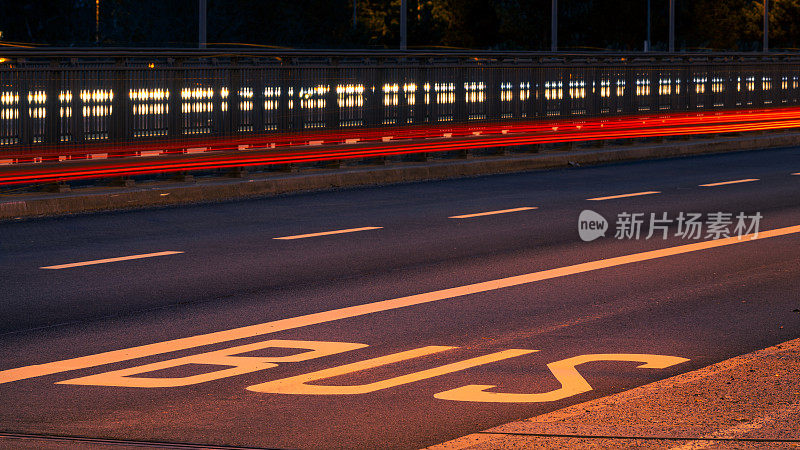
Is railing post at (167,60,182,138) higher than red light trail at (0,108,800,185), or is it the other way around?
railing post at (167,60,182,138)

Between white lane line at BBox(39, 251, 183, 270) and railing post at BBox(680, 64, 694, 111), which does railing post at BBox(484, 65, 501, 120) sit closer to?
railing post at BBox(680, 64, 694, 111)

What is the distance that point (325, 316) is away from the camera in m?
10.1

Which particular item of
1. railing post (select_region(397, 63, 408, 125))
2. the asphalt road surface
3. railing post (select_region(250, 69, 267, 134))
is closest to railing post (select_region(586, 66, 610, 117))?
railing post (select_region(397, 63, 408, 125))

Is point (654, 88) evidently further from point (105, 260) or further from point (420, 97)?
point (105, 260)

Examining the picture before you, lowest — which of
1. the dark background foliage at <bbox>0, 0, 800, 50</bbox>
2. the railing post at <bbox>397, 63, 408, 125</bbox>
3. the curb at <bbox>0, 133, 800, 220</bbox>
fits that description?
the curb at <bbox>0, 133, 800, 220</bbox>

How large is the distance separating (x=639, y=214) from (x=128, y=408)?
1067 centimetres

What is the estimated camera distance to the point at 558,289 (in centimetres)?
1136

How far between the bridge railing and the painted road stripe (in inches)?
338

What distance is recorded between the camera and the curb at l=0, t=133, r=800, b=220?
17.8m

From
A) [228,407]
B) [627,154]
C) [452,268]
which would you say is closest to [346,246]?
[452,268]

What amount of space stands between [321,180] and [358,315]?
11.1m

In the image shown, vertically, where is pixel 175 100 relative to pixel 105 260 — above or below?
above

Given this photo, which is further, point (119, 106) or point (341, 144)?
point (341, 144)

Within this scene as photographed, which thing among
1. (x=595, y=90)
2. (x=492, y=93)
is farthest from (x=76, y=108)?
(x=595, y=90)
